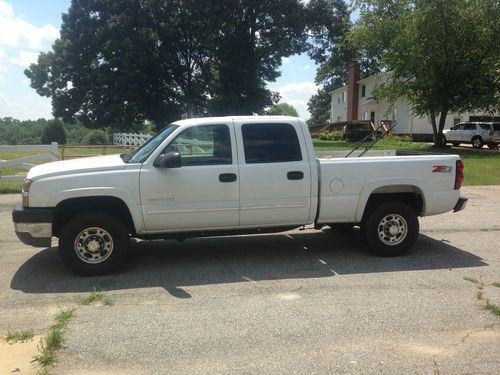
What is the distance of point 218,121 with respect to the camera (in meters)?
6.24

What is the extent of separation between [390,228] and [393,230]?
5 centimetres

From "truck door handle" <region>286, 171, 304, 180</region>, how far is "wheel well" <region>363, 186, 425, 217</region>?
1.08 m

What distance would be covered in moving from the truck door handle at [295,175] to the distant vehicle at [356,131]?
34471mm

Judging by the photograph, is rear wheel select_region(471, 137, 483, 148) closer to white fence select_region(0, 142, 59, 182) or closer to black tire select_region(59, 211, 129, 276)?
white fence select_region(0, 142, 59, 182)

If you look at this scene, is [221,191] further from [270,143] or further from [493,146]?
[493,146]

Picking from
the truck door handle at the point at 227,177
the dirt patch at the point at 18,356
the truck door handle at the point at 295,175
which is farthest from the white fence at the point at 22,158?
the dirt patch at the point at 18,356

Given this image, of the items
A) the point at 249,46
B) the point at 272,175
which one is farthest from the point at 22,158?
the point at 249,46

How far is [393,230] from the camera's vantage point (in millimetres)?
6711

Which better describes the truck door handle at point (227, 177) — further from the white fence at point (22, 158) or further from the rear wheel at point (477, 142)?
the rear wheel at point (477, 142)

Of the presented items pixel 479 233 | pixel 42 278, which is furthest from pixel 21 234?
pixel 479 233

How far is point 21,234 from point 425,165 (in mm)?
5158

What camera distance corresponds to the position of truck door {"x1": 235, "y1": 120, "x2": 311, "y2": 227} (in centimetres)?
616

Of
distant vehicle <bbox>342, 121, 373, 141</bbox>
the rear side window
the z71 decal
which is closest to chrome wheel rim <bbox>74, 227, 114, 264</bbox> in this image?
the rear side window

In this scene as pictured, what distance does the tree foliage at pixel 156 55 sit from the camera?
3872 centimetres
